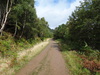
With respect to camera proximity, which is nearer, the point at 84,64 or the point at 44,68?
the point at 44,68

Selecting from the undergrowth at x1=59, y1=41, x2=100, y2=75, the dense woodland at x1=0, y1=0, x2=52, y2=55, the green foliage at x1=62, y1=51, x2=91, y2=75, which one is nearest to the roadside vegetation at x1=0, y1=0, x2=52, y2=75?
the dense woodland at x1=0, y1=0, x2=52, y2=55

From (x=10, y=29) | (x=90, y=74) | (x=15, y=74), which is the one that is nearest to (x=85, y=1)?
(x=90, y=74)

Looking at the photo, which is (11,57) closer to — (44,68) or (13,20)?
(44,68)

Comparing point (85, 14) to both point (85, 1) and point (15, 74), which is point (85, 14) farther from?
point (15, 74)

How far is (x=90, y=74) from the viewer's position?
4.46 m

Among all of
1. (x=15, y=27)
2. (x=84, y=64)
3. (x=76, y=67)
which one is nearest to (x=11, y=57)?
(x=76, y=67)

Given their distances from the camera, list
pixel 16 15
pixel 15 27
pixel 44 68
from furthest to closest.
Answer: pixel 15 27 → pixel 16 15 → pixel 44 68

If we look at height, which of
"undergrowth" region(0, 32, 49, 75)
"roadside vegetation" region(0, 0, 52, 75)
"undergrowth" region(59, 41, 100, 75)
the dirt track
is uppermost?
"roadside vegetation" region(0, 0, 52, 75)

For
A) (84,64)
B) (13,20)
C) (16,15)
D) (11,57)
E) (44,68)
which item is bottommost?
(84,64)

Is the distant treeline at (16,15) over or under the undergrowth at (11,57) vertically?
over

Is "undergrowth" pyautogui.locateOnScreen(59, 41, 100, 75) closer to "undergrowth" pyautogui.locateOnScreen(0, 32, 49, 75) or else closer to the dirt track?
the dirt track

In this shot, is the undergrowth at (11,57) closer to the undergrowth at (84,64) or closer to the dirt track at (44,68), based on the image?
the dirt track at (44,68)

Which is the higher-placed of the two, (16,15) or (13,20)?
(16,15)

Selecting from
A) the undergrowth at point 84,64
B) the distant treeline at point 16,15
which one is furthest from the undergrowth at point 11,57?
the undergrowth at point 84,64
